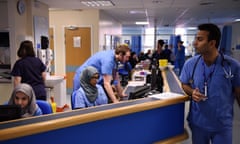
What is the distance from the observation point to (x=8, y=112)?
1224 millimetres

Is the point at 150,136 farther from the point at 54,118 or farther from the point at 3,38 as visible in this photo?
the point at 3,38

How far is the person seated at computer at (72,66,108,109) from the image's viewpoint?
2270 millimetres

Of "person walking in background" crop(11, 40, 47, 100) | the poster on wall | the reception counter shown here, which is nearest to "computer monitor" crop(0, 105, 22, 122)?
the reception counter

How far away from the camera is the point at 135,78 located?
4.57 meters

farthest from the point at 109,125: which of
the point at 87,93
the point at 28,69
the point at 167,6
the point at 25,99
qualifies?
the point at 167,6

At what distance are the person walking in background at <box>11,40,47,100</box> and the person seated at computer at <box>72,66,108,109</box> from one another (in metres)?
0.87

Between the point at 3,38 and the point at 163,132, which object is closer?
the point at 163,132

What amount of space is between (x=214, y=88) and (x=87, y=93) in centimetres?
122

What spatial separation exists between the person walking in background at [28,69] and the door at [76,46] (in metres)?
3.26

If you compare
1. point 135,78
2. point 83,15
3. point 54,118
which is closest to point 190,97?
point 54,118

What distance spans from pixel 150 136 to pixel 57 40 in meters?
5.25

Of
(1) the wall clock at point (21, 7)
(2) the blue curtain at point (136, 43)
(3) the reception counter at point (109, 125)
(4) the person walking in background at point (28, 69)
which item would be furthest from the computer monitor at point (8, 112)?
(2) the blue curtain at point (136, 43)

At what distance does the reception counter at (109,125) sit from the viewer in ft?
3.77

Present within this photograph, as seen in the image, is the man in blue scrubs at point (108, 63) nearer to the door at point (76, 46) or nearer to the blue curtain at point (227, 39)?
the door at point (76, 46)
